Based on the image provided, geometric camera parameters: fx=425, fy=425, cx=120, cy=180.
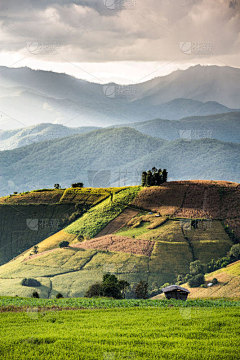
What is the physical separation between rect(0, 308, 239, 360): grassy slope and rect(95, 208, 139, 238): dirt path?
63.1 metres

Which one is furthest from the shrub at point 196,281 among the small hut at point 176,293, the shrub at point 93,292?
the small hut at point 176,293

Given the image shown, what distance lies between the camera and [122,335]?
30875mm

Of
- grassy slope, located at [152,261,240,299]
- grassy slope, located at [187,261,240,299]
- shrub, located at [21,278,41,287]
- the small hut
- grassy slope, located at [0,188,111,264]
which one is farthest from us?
grassy slope, located at [0,188,111,264]

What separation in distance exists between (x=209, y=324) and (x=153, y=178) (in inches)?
3477

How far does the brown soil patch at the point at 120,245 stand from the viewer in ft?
300

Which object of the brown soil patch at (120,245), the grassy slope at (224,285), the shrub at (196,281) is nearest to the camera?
the grassy slope at (224,285)

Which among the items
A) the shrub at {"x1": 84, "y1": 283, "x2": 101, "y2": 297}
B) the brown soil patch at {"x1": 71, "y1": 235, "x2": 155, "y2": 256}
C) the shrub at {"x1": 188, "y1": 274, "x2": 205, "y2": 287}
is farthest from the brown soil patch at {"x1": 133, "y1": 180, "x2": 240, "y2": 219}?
the shrub at {"x1": 84, "y1": 283, "x2": 101, "y2": 297}

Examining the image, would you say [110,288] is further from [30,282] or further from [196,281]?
[30,282]

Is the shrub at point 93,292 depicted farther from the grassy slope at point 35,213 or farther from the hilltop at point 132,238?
the grassy slope at point 35,213

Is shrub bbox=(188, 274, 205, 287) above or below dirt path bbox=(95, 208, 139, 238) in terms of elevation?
below

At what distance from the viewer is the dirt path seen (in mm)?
104019


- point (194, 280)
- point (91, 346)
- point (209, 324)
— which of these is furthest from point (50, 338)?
point (194, 280)

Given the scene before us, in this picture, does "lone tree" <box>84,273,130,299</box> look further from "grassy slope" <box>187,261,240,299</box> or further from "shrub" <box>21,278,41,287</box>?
"shrub" <box>21,278,41,287</box>

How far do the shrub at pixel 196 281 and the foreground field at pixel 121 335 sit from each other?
125ft
